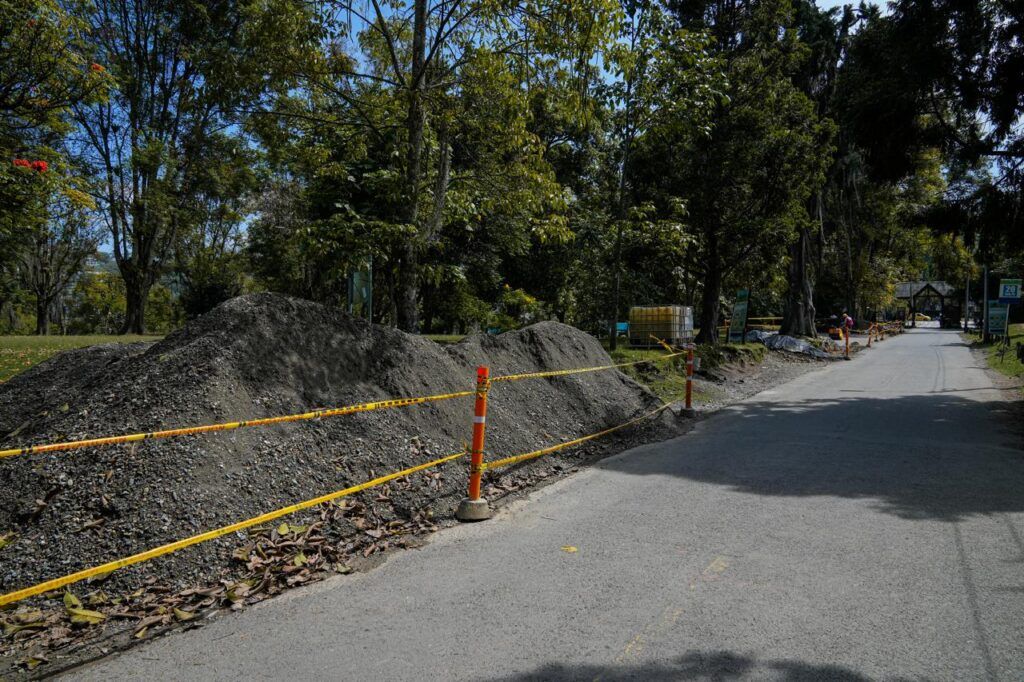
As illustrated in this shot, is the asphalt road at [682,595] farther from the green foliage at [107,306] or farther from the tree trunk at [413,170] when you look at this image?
the green foliage at [107,306]

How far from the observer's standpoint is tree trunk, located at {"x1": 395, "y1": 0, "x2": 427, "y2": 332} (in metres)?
9.22

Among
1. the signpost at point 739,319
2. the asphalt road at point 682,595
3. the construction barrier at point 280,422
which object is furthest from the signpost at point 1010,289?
the asphalt road at point 682,595

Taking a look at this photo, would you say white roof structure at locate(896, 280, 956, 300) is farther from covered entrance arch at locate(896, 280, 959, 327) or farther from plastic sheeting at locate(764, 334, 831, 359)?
plastic sheeting at locate(764, 334, 831, 359)

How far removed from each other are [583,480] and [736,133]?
1668cm

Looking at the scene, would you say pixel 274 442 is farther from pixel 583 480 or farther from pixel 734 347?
pixel 734 347

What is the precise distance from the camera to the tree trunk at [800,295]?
30.3 metres

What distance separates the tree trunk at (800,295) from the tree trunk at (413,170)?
82.7 ft

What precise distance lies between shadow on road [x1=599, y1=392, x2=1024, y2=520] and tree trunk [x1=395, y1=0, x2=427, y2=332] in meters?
3.83

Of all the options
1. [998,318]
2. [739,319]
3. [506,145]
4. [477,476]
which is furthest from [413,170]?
[998,318]

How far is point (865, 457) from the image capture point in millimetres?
8094

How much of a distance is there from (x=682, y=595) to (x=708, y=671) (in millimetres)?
882

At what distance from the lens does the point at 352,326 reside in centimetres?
751

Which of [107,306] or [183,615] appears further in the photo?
[107,306]

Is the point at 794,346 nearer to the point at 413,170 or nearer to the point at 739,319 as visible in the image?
the point at 739,319
